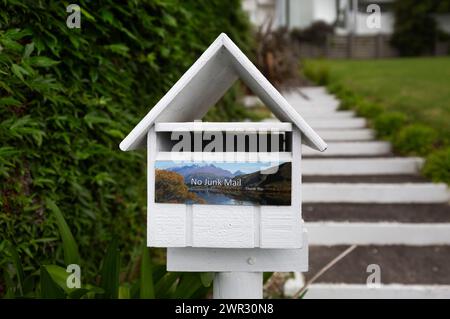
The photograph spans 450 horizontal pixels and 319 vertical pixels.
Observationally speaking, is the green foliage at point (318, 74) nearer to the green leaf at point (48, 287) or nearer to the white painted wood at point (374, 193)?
the white painted wood at point (374, 193)

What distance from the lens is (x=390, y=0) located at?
70.7 ft

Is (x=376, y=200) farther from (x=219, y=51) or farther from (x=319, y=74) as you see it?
(x=319, y=74)

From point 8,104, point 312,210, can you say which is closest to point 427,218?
point 312,210

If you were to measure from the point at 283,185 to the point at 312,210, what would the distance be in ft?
8.40

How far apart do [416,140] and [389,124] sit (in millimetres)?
510

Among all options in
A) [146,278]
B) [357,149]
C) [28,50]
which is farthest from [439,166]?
[28,50]

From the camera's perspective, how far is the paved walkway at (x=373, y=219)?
301cm

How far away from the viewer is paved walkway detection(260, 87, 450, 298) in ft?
9.89

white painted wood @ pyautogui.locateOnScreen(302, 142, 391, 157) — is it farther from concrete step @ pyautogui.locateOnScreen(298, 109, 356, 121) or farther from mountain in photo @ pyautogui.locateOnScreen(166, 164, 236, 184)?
mountain in photo @ pyautogui.locateOnScreen(166, 164, 236, 184)

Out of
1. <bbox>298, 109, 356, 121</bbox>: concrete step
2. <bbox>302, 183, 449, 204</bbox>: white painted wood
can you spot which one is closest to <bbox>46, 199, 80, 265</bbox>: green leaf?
<bbox>302, 183, 449, 204</bbox>: white painted wood

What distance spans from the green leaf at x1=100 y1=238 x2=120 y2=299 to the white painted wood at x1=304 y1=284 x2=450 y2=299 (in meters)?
1.34

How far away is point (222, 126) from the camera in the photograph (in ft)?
4.59

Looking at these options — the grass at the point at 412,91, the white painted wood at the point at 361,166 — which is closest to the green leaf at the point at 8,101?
the white painted wood at the point at 361,166

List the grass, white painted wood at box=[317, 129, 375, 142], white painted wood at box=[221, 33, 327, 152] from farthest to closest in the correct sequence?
white painted wood at box=[317, 129, 375, 142], the grass, white painted wood at box=[221, 33, 327, 152]
